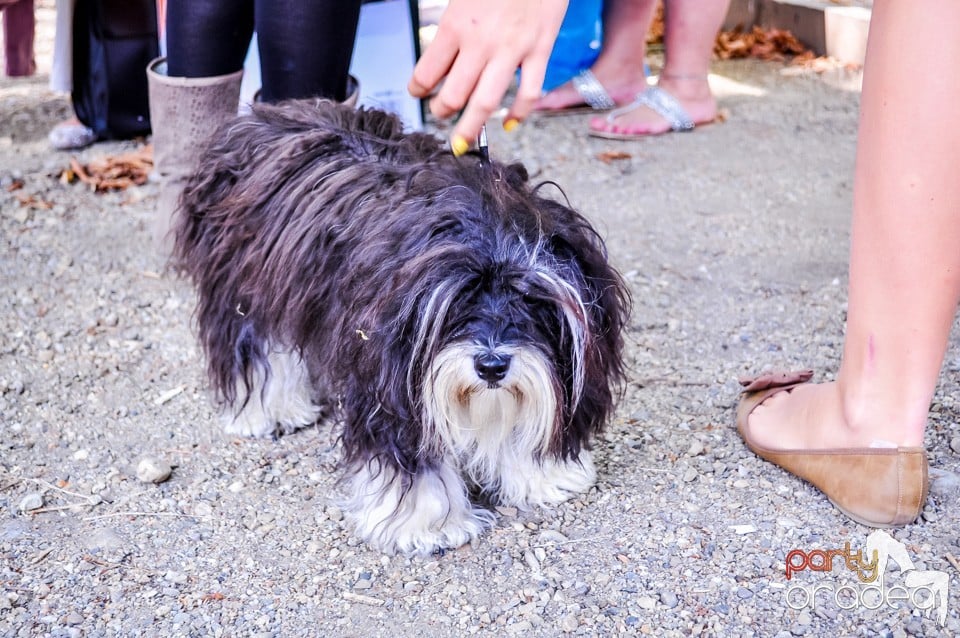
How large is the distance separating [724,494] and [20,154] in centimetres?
433

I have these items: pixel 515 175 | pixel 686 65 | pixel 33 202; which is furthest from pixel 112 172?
pixel 515 175

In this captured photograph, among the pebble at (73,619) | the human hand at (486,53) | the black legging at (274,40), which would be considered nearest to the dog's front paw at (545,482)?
→ the pebble at (73,619)

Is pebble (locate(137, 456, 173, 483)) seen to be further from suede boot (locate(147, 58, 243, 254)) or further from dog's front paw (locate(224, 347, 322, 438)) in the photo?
suede boot (locate(147, 58, 243, 254))

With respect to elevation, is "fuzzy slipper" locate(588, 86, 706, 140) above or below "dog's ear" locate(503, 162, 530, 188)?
below

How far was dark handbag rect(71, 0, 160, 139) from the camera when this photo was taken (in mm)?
5270

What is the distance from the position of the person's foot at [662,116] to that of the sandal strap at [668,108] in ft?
0.05

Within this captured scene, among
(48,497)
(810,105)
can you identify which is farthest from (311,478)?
(810,105)

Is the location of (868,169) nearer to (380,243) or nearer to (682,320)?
(380,243)

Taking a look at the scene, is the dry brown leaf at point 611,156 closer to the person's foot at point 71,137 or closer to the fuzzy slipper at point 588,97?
the fuzzy slipper at point 588,97

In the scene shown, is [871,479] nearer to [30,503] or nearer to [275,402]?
[275,402]

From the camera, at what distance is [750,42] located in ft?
A: 24.0

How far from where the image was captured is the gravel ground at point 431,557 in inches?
93.2

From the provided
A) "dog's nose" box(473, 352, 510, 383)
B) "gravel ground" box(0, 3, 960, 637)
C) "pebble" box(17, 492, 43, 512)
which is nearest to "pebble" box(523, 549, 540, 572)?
"gravel ground" box(0, 3, 960, 637)

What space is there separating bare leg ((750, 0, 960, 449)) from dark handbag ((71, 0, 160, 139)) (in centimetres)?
411
